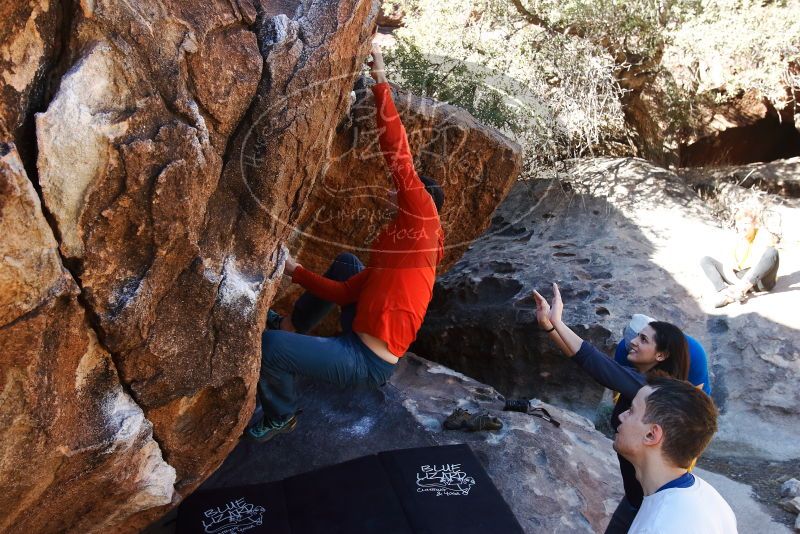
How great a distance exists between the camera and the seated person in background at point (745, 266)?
6.01 metres

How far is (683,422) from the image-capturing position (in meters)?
2.20

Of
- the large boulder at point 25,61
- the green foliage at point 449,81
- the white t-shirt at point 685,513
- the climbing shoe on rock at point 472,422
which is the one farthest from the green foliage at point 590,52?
the white t-shirt at point 685,513

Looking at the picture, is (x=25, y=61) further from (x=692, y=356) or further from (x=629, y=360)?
(x=692, y=356)

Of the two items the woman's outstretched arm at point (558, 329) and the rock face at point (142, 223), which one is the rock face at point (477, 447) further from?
the woman's outstretched arm at point (558, 329)

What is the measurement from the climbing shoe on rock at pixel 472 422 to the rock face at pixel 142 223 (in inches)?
57.8

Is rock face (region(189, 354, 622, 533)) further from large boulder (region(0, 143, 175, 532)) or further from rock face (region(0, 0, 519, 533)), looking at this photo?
large boulder (region(0, 143, 175, 532))

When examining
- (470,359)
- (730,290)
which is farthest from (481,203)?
(730,290)

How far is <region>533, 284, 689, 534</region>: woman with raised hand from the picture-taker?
2.93 metres

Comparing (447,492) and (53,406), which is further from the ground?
(53,406)

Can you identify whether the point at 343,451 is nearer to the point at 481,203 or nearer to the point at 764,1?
the point at 481,203

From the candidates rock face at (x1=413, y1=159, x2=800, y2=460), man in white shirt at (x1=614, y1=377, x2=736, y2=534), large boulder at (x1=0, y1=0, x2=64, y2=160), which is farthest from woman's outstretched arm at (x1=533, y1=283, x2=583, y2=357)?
rock face at (x1=413, y1=159, x2=800, y2=460)

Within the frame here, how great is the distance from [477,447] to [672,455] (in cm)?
186

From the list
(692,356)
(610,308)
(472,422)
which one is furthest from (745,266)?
(472,422)

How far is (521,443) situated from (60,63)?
3019 mm
